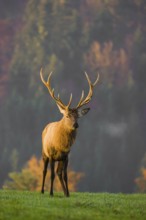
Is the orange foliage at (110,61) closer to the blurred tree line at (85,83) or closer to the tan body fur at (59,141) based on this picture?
the blurred tree line at (85,83)

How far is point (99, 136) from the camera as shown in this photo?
15700cm

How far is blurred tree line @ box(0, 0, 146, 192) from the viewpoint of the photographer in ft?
481

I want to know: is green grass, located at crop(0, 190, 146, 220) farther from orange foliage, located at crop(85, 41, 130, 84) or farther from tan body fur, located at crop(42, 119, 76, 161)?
orange foliage, located at crop(85, 41, 130, 84)

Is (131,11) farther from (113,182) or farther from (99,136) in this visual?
(113,182)

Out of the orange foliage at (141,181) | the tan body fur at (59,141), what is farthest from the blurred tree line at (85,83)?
the tan body fur at (59,141)

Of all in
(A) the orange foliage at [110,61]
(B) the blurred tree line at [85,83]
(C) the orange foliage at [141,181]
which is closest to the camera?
(C) the orange foliage at [141,181]

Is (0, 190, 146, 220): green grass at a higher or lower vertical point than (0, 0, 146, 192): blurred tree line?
lower

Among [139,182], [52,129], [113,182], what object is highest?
[113,182]

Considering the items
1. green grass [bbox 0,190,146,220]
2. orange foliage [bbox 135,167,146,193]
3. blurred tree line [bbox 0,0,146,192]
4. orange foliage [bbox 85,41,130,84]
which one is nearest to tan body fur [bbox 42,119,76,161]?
green grass [bbox 0,190,146,220]

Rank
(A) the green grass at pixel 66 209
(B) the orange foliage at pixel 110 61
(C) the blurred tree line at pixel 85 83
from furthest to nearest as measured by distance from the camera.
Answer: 1. (B) the orange foliage at pixel 110 61
2. (C) the blurred tree line at pixel 85 83
3. (A) the green grass at pixel 66 209

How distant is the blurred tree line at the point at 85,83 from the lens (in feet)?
481

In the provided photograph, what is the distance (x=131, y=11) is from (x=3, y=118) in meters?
51.7

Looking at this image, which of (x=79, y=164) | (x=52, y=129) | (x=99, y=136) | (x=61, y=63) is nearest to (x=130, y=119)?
(x=99, y=136)

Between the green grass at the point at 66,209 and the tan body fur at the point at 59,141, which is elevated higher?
the tan body fur at the point at 59,141
